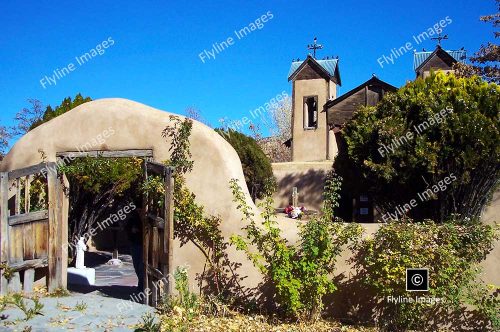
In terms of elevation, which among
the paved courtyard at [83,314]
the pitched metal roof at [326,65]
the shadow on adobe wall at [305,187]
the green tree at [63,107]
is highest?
the pitched metal roof at [326,65]

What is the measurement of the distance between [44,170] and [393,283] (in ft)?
18.3

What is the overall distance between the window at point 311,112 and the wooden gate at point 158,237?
2084 cm

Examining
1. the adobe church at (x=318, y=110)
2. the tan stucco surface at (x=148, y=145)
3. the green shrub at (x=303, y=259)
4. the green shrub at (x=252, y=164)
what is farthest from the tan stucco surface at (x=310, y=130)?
the green shrub at (x=303, y=259)

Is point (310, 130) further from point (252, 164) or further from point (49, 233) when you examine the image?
point (49, 233)

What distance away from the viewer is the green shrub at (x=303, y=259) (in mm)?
6879

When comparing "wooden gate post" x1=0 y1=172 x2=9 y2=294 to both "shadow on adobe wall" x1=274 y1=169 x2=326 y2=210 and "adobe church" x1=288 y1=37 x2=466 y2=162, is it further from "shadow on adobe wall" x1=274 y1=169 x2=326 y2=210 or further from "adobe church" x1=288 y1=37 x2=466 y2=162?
"adobe church" x1=288 y1=37 x2=466 y2=162

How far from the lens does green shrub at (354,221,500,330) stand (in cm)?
656

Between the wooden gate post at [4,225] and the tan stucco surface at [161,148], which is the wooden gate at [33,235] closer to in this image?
the wooden gate post at [4,225]

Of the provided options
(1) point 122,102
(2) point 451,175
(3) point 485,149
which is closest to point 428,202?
(2) point 451,175

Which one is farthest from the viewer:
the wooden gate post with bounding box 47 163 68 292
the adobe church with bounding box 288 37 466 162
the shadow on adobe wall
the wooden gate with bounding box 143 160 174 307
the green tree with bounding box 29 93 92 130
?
the adobe church with bounding box 288 37 466 162

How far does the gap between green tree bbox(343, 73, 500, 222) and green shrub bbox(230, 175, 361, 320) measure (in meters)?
2.79

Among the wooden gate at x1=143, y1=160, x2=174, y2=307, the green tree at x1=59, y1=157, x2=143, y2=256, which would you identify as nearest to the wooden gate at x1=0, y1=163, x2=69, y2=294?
the green tree at x1=59, y1=157, x2=143, y2=256

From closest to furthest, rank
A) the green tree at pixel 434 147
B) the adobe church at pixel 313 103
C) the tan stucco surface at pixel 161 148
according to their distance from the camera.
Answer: the tan stucco surface at pixel 161 148
the green tree at pixel 434 147
the adobe church at pixel 313 103

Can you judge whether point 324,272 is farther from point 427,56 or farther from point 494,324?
point 427,56
